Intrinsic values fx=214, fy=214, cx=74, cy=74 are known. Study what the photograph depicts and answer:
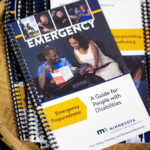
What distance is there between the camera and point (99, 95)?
0.67 meters

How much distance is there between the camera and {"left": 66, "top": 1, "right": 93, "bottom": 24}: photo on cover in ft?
2.24

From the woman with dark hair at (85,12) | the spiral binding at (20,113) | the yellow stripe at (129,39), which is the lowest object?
the spiral binding at (20,113)

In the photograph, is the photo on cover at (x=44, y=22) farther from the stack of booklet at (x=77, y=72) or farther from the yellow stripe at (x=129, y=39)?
the yellow stripe at (x=129, y=39)

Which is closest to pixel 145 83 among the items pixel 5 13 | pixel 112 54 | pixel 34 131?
pixel 112 54

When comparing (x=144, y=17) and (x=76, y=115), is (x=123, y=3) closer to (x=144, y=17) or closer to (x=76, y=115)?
(x=144, y=17)

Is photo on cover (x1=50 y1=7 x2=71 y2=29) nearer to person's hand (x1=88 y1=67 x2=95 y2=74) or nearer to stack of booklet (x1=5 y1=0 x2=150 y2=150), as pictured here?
stack of booklet (x1=5 y1=0 x2=150 y2=150)

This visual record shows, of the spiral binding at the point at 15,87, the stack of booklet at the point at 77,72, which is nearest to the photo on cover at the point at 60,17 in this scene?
the stack of booklet at the point at 77,72

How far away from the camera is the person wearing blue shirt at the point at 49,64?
65 centimetres

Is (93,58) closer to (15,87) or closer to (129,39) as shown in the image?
(129,39)

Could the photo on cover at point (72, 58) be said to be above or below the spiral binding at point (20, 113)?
above

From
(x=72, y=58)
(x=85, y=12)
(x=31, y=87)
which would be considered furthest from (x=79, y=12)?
(x=31, y=87)

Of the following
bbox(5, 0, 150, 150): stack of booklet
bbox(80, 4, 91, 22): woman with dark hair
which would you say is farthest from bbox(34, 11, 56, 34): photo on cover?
bbox(80, 4, 91, 22): woman with dark hair

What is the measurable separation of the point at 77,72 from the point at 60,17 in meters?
0.18

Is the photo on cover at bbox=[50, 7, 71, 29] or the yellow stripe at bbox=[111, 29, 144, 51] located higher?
the photo on cover at bbox=[50, 7, 71, 29]
